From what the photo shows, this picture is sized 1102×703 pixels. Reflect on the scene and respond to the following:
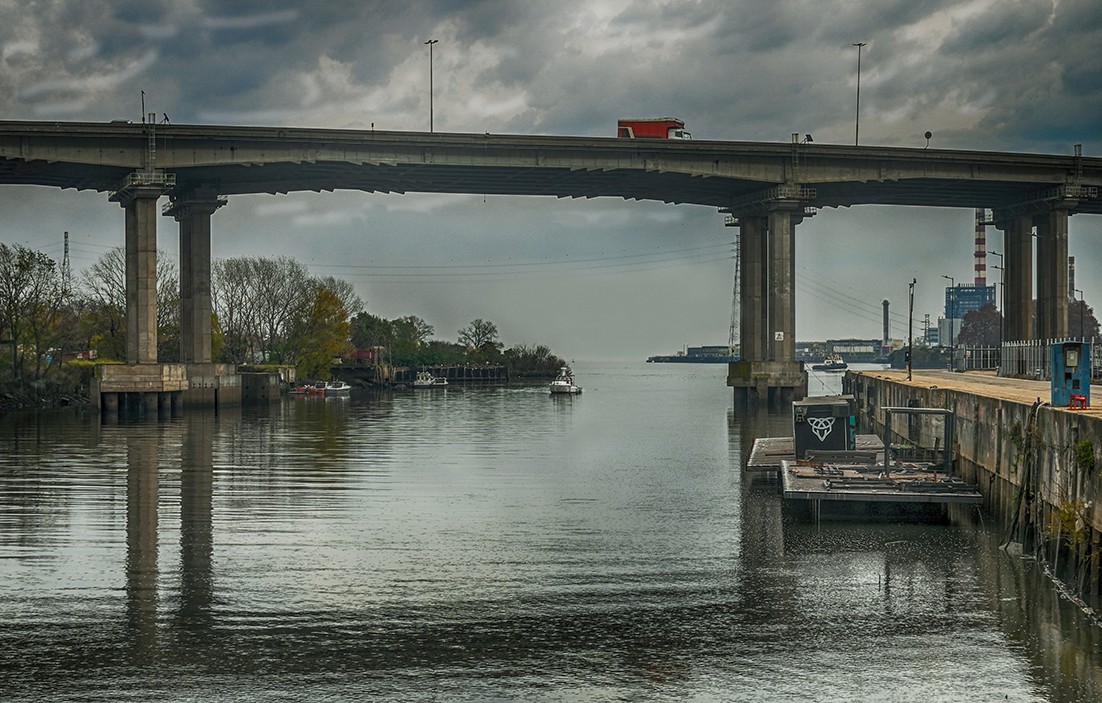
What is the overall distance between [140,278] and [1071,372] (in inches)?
2644

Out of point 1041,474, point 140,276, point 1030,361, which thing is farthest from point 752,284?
point 1041,474

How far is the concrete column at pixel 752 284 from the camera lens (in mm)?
102938

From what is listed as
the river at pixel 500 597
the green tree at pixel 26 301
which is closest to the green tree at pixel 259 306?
the green tree at pixel 26 301

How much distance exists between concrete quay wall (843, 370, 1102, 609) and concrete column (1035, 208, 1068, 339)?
210 ft

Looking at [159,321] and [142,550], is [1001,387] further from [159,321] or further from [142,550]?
[159,321]

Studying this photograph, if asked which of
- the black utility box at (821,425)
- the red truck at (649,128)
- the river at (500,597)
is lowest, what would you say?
the river at (500,597)

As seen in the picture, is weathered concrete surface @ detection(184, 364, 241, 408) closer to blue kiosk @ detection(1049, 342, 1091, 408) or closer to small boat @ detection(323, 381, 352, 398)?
small boat @ detection(323, 381, 352, 398)

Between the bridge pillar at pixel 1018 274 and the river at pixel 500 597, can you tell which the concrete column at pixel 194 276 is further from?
the bridge pillar at pixel 1018 274

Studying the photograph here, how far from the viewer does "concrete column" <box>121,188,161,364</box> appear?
83.4 m

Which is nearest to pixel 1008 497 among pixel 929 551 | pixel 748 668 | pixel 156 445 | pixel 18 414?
pixel 929 551

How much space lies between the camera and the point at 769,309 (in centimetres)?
10025

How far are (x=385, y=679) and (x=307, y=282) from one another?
15072 cm

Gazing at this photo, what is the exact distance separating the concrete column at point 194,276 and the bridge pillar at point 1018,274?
214ft

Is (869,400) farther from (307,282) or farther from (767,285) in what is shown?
(307,282)
